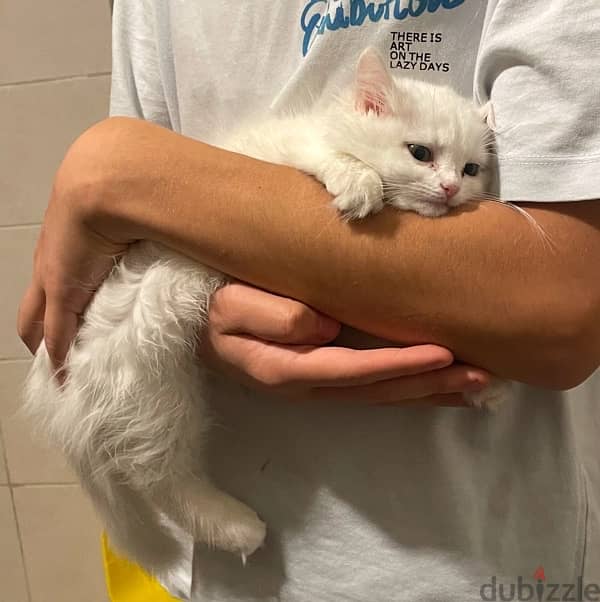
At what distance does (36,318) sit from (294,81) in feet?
1.34

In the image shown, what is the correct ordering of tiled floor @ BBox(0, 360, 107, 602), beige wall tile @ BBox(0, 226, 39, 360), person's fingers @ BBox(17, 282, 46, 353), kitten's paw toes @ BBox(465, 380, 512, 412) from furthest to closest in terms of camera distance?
1. tiled floor @ BBox(0, 360, 107, 602)
2. beige wall tile @ BBox(0, 226, 39, 360)
3. person's fingers @ BBox(17, 282, 46, 353)
4. kitten's paw toes @ BBox(465, 380, 512, 412)

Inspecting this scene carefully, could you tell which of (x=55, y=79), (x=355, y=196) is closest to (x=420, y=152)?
(x=355, y=196)

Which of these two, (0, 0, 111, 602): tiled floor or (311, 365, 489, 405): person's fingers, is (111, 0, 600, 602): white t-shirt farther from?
(0, 0, 111, 602): tiled floor

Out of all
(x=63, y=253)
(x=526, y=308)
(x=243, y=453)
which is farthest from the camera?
(x=243, y=453)

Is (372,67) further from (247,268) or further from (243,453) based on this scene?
(243,453)

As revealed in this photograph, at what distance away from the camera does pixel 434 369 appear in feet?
1.69

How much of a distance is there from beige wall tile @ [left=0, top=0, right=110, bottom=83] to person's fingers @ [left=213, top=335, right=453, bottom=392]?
855 mm

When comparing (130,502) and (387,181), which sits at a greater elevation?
(387,181)

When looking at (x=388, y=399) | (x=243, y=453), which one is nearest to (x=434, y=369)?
(x=388, y=399)

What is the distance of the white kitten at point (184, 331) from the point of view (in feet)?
2.08

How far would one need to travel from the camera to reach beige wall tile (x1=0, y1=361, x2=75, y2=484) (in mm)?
1400


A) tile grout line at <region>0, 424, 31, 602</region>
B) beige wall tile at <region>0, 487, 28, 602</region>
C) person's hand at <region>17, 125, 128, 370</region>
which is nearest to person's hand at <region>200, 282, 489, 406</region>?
person's hand at <region>17, 125, 128, 370</region>

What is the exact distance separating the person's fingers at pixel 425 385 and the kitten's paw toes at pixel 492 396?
43 mm

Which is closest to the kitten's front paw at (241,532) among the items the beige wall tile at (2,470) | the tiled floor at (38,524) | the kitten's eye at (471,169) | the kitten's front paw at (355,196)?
the kitten's front paw at (355,196)
